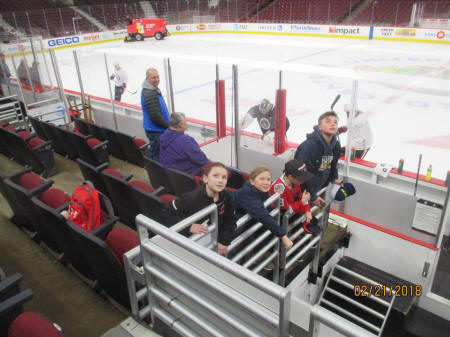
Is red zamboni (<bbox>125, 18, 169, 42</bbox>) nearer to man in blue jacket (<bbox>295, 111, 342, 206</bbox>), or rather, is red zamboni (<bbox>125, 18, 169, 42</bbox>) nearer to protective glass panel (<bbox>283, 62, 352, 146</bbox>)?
protective glass panel (<bbox>283, 62, 352, 146</bbox>)

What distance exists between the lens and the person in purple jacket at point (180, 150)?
300 centimetres

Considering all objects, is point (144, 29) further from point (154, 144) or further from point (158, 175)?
point (158, 175)

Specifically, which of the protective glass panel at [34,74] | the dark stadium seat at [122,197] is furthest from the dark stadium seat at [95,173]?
the protective glass panel at [34,74]

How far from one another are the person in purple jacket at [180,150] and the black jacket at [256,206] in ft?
3.51

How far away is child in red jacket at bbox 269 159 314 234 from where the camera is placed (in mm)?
2305

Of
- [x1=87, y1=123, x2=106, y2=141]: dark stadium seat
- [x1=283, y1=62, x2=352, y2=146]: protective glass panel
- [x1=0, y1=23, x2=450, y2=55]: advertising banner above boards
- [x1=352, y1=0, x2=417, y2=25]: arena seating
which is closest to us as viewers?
[x1=87, y1=123, x2=106, y2=141]: dark stadium seat

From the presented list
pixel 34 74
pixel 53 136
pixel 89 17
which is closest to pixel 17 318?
pixel 53 136

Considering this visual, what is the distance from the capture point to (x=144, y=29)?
1620cm

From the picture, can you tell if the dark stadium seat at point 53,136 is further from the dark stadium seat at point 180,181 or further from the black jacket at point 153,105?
the dark stadium seat at point 180,181

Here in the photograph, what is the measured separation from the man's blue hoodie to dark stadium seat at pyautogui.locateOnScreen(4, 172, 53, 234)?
926mm

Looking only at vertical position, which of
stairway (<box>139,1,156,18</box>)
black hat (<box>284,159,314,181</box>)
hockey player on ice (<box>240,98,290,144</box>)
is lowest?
hockey player on ice (<box>240,98,290,144</box>)

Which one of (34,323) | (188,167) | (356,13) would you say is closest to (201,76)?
(188,167)
